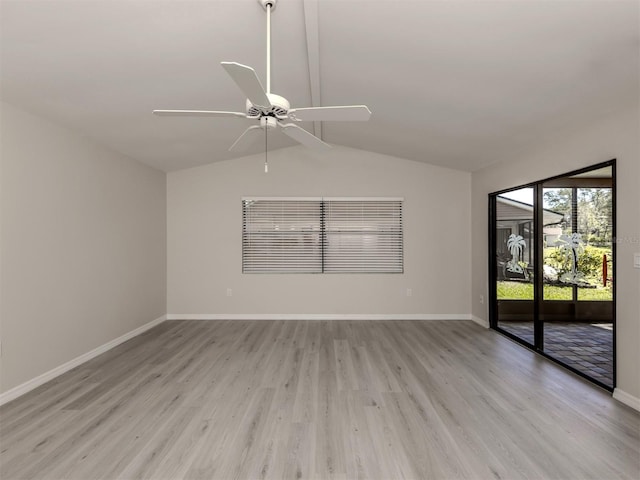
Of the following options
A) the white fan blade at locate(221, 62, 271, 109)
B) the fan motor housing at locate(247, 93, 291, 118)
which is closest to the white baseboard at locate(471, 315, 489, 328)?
the fan motor housing at locate(247, 93, 291, 118)

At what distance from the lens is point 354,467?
1.78m

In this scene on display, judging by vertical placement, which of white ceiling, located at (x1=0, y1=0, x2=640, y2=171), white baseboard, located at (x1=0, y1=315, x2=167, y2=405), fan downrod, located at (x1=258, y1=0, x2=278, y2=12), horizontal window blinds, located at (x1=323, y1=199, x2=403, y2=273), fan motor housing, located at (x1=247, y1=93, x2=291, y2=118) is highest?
fan downrod, located at (x1=258, y1=0, x2=278, y2=12)

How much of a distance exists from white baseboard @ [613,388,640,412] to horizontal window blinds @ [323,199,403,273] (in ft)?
9.50

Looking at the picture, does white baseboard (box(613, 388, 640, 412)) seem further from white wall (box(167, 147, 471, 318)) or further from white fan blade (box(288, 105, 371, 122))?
white fan blade (box(288, 105, 371, 122))

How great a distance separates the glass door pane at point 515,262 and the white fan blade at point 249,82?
3453mm

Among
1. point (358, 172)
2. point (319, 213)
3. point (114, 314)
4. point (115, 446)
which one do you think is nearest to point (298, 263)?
point (319, 213)

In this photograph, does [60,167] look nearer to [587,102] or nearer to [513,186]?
[587,102]

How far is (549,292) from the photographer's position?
11.4 ft

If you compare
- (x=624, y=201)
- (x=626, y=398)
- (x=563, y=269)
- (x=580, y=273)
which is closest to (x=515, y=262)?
(x=563, y=269)

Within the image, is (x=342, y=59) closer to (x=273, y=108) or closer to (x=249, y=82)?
(x=273, y=108)

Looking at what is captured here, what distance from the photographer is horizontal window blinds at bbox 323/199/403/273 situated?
5.13m

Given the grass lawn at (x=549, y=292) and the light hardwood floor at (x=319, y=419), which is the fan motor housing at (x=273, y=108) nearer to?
the light hardwood floor at (x=319, y=419)

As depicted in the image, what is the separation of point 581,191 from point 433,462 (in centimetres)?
282

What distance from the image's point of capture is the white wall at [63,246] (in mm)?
2617
